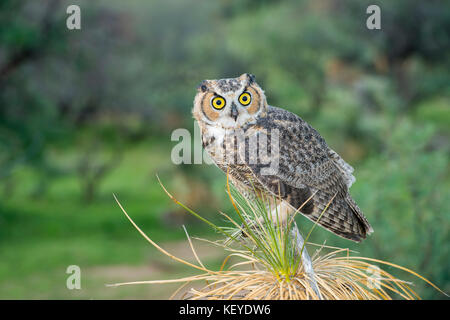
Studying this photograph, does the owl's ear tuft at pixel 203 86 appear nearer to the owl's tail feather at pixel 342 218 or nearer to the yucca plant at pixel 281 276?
the yucca plant at pixel 281 276

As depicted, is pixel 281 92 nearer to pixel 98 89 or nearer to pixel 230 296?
pixel 98 89

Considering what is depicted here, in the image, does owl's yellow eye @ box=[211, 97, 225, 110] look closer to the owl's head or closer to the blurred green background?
the owl's head

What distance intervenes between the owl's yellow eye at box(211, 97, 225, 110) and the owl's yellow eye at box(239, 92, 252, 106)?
8cm

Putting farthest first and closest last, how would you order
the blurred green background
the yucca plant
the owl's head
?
the blurred green background → the owl's head → the yucca plant

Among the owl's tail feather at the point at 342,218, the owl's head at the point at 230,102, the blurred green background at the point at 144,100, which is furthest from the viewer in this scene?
the blurred green background at the point at 144,100

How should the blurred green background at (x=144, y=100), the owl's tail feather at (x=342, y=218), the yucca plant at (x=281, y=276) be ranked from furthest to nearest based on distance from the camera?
the blurred green background at (x=144, y=100)
the owl's tail feather at (x=342, y=218)
the yucca plant at (x=281, y=276)

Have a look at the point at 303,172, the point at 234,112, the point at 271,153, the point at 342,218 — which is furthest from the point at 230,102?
the point at 342,218

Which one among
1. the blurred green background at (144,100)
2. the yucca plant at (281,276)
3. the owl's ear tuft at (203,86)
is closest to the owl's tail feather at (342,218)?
the yucca plant at (281,276)

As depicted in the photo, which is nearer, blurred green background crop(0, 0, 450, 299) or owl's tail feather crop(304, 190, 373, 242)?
owl's tail feather crop(304, 190, 373, 242)

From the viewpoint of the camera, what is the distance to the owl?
85.7 inches

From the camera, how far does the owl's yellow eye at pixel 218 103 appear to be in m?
2.14

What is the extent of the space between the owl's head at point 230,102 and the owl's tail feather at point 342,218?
55 cm

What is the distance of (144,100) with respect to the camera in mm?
14906

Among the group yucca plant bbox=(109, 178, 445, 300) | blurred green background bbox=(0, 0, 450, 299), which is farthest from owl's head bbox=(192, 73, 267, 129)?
blurred green background bbox=(0, 0, 450, 299)
